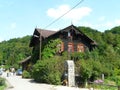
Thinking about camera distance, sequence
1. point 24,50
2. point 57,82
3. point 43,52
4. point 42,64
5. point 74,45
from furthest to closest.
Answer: point 24,50 < point 74,45 < point 43,52 < point 42,64 < point 57,82

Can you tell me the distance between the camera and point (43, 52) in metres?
48.3

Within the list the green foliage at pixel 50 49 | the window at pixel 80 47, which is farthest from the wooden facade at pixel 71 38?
the green foliage at pixel 50 49

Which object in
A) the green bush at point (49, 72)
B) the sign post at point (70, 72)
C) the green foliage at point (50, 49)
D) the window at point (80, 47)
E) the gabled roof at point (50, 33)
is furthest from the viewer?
the window at point (80, 47)

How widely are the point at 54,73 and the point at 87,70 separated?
160 inches

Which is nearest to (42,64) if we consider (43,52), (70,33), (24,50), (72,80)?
(72,80)

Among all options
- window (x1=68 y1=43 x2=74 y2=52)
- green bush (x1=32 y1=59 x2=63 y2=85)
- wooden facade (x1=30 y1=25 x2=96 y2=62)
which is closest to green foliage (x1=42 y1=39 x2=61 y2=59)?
wooden facade (x1=30 y1=25 x2=96 y2=62)

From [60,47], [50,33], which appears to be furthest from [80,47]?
[50,33]

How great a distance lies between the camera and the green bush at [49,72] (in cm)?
3569

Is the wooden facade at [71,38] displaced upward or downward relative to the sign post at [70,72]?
upward

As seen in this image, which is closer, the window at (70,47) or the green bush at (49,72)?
the green bush at (49,72)

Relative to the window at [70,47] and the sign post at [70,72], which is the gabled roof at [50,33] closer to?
the window at [70,47]

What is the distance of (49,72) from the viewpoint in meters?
36.6

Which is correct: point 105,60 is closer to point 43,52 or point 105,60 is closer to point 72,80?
point 43,52

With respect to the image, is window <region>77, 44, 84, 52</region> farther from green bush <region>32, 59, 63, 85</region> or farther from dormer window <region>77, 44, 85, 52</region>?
green bush <region>32, 59, 63, 85</region>
